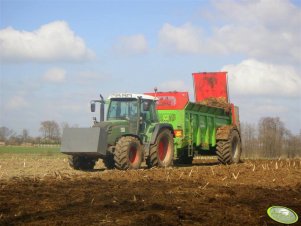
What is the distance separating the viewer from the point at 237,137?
65.5ft

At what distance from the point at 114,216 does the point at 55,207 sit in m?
1.33

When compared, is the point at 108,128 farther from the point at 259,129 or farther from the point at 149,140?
the point at 259,129

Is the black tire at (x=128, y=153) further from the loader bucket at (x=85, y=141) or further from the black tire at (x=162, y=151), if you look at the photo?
the black tire at (x=162, y=151)

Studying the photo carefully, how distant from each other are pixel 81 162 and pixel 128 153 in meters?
2.18

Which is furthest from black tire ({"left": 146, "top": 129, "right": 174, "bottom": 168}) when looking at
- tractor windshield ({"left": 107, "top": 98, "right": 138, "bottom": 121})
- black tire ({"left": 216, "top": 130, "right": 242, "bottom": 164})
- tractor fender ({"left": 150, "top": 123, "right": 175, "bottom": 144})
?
black tire ({"left": 216, "top": 130, "right": 242, "bottom": 164})

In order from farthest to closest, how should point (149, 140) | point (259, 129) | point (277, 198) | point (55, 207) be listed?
point (259, 129), point (149, 140), point (277, 198), point (55, 207)

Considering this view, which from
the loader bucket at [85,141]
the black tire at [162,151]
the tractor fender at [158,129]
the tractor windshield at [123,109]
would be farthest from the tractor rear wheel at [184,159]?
the loader bucket at [85,141]

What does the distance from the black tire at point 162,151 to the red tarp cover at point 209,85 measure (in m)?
4.95

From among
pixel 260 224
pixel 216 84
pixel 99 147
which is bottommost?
pixel 260 224

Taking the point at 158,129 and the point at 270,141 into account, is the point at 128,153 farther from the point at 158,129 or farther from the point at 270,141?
the point at 270,141

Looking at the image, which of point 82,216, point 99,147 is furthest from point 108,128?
point 82,216

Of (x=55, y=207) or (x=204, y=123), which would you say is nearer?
(x=55, y=207)

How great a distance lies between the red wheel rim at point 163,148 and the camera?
53.5 feet

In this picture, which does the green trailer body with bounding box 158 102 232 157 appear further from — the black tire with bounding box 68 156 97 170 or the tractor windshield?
the black tire with bounding box 68 156 97 170
